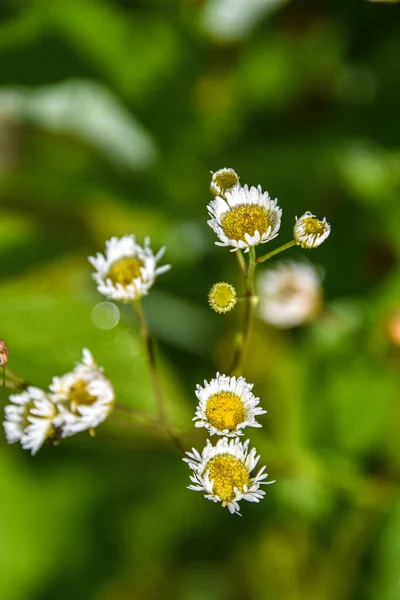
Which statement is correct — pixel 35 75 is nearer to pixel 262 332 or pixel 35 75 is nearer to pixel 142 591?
pixel 262 332

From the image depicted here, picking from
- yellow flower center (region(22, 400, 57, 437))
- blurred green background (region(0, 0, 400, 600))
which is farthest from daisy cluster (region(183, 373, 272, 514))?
blurred green background (region(0, 0, 400, 600))

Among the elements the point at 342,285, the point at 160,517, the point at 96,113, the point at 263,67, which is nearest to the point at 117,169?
the point at 96,113

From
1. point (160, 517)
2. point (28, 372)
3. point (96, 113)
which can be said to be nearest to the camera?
point (28, 372)

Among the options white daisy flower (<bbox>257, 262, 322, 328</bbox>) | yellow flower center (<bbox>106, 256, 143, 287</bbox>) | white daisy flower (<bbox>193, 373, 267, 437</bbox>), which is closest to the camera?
white daisy flower (<bbox>193, 373, 267, 437</bbox>)

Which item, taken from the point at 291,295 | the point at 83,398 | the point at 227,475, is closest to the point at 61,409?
the point at 83,398

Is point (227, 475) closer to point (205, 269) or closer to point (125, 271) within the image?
point (125, 271)

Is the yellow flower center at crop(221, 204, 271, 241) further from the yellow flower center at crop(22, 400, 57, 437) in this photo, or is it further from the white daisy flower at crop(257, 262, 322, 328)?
the white daisy flower at crop(257, 262, 322, 328)
